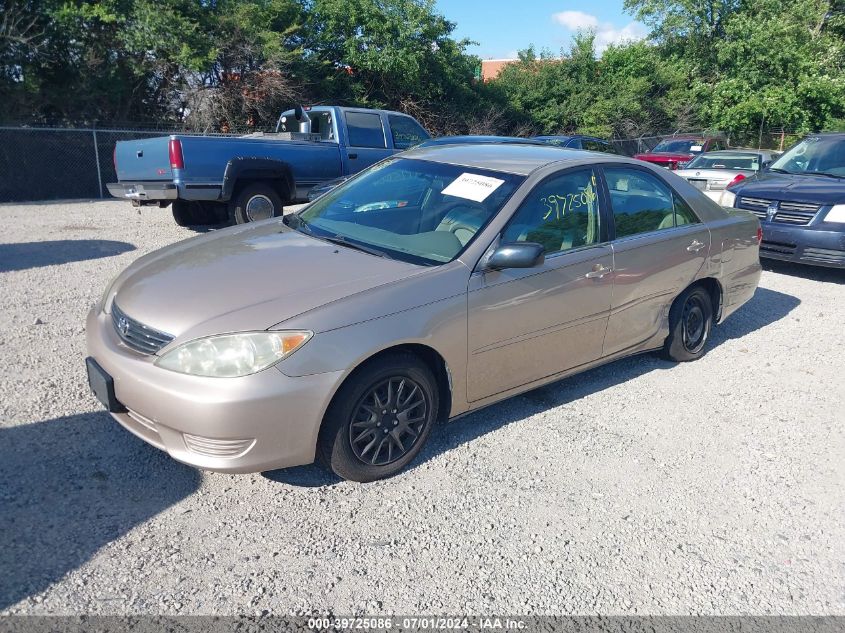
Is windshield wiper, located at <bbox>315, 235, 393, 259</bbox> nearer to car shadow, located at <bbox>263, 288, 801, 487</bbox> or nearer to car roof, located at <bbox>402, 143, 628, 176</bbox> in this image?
car roof, located at <bbox>402, 143, 628, 176</bbox>

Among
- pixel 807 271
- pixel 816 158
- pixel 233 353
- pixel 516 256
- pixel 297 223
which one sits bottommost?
pixel 807 271

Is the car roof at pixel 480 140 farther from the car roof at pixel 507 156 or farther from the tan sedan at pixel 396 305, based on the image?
the tan sedan at pixel 396 305

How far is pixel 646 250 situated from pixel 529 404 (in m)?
1.33

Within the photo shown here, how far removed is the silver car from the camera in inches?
504

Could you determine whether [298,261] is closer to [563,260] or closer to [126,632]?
[563,260]

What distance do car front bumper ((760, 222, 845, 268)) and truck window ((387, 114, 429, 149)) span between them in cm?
586

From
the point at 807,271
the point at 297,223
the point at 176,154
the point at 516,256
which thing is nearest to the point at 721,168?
the point at 807,271

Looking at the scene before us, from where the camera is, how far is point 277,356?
3.04 meters

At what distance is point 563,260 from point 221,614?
2689mm

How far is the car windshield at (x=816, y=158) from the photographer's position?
9336 mm

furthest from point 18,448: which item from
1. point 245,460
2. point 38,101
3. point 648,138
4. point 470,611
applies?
point 648,138

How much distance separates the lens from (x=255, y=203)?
9883mm

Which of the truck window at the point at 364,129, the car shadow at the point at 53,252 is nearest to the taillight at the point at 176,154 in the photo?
the car shadow at the point at 53,252

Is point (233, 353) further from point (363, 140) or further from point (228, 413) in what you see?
point (363, 140)
